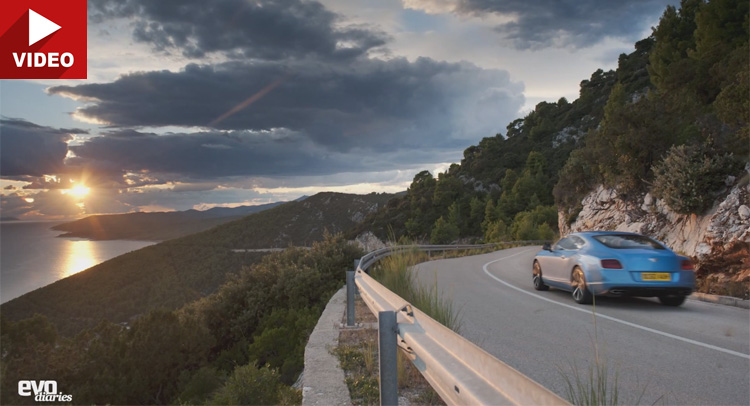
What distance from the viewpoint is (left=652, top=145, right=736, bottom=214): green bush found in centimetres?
1458

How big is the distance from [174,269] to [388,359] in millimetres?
116497

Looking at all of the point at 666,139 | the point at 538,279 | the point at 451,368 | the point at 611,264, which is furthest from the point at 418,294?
the point at 666,139

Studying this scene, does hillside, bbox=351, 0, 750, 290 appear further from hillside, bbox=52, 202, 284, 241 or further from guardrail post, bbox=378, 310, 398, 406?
hillside, bbox=52, 202, 284, 241

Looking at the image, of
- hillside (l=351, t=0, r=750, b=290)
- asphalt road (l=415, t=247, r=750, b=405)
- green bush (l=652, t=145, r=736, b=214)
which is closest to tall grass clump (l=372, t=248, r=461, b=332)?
asphalt road (l=415, t=247, r=750, b=405)

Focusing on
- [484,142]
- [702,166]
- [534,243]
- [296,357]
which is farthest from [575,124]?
[296,357]

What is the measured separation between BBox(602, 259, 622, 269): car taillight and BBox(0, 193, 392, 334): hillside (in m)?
47.3

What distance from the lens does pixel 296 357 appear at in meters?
9.85

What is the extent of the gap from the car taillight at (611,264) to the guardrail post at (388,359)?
7.81 meters

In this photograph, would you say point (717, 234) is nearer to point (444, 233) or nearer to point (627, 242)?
point (627, 242)

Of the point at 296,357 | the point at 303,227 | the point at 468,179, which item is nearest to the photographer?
the point at 296,357

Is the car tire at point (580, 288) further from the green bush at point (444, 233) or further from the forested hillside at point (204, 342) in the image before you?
the green bush at point (444, 233)

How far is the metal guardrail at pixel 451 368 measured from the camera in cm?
185

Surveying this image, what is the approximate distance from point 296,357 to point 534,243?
146 feet

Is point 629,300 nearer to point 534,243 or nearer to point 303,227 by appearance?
point 534,243
